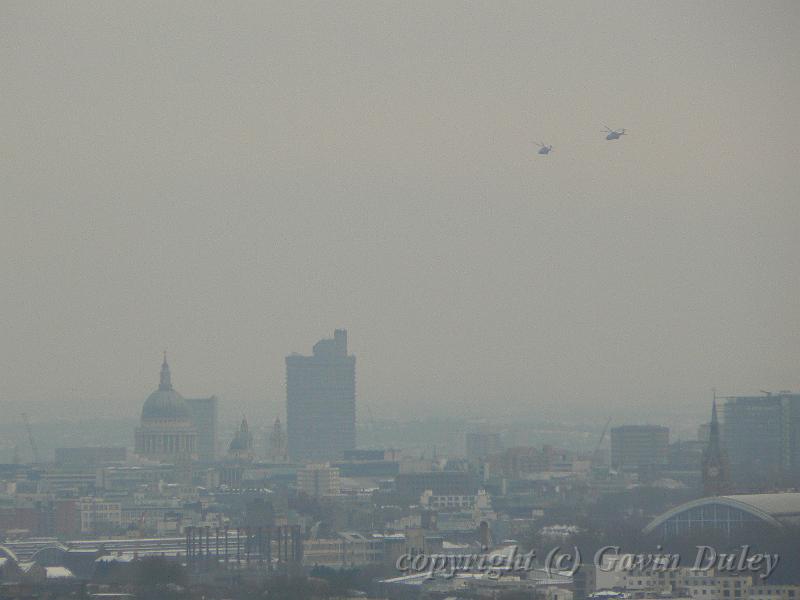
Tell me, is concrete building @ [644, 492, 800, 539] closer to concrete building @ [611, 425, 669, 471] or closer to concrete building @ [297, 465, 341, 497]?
concrete building @ [297, 465, 341, 497]

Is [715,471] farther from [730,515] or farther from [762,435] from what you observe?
[762,435]

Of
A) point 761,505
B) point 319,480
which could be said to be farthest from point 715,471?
point 319,480

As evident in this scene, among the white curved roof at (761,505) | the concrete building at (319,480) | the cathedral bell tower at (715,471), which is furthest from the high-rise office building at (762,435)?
the white curved roof at (761,505)

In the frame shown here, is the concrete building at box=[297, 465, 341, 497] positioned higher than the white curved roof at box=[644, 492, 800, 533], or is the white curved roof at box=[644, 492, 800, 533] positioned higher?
the concrete building at box=[297, 465, 341, 497]

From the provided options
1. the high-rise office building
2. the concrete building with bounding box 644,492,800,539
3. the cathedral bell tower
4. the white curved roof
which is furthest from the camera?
the high-rise office building

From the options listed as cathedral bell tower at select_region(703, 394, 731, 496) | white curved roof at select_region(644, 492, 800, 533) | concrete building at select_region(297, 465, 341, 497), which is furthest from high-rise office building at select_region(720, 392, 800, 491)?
white curved roof at select_region(644, 492, 800, 533)

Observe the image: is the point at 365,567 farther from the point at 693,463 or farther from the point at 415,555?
the point at 693,463

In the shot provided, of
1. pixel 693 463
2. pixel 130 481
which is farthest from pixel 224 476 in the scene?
pixel 693 463
